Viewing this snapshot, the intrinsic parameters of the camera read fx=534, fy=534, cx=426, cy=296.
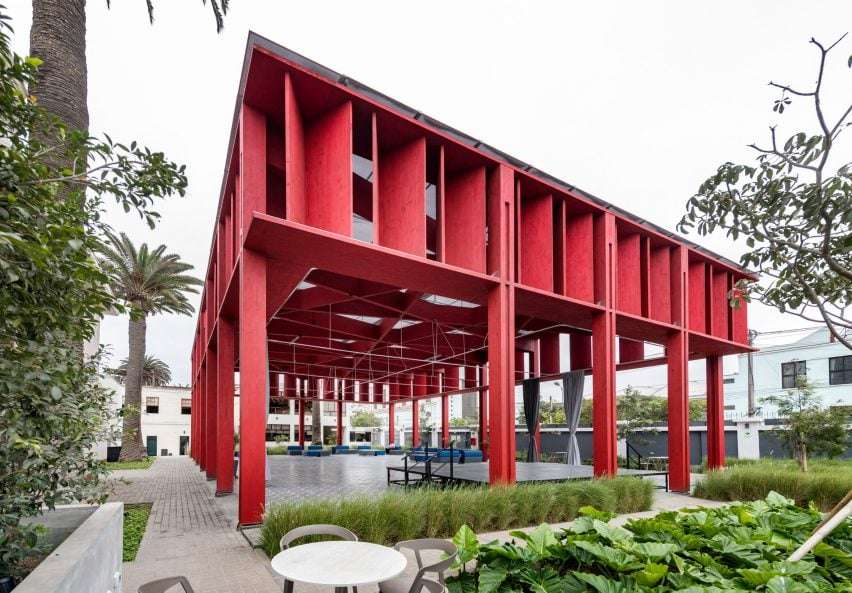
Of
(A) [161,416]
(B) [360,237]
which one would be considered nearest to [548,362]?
(B) [360,237]

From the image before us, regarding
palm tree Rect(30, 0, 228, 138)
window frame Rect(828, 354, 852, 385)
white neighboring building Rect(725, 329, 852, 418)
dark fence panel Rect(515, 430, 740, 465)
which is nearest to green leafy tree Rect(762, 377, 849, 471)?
dark fence panel Rect(515, 430, 740, 465)

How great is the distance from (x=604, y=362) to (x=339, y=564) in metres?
10.1

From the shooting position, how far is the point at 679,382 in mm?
14906

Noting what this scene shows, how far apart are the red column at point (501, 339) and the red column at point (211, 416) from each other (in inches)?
406

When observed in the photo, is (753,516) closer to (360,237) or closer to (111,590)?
(111,590)

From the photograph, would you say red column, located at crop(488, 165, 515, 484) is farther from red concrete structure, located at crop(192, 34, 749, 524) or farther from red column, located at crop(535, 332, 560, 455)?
red column, located at crop(535, 332, 560, 455)

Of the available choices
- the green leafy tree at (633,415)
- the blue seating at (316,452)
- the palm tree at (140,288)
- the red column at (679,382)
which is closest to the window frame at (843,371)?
the green leafy tree at (633,415)

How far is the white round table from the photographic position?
380cm

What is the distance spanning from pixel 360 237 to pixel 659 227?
28.1 feet

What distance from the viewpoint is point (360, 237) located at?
12.4 meters

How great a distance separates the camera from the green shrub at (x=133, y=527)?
24.5ft

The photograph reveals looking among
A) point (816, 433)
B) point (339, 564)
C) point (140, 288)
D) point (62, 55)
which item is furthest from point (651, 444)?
point (62, 55)

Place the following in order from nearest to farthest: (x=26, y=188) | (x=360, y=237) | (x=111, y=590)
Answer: (x=26, y=188) → (x=111, y=590) → (x=360, y=237)

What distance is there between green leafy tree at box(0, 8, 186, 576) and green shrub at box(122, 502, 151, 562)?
3.47 metres
